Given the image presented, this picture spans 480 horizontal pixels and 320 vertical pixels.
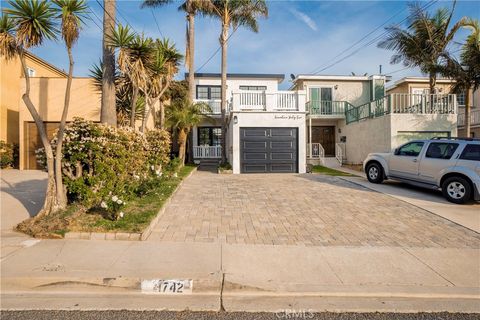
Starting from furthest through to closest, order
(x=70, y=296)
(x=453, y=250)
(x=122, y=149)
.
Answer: (x=122, y=149), (x=453, y=250), (x=70, y=296)

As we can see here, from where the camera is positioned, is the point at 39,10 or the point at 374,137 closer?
the point at 39,10

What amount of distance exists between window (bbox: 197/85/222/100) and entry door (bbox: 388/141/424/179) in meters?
15.9

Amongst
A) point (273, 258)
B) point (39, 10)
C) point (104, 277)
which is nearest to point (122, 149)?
point (39, 10)

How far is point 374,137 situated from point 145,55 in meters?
13.1

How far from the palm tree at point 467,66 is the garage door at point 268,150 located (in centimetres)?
760

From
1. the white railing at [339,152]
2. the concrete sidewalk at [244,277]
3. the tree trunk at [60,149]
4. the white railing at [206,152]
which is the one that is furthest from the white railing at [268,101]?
the concrete sidewalk at [244,277]

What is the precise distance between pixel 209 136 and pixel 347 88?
1100cm

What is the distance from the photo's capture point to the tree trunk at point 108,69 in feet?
28.4

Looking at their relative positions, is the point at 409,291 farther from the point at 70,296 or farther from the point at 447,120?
the point at 447,120

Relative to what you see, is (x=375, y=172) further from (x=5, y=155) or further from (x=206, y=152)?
(x=5, y=155)

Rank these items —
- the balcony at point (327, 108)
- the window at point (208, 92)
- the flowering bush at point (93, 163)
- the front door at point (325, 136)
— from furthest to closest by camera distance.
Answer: the window at point (208, 92), the front door at point (325, 136), the balcony at point (327, 108), the flowering bush at point (93, 163)

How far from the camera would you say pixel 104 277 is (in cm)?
376

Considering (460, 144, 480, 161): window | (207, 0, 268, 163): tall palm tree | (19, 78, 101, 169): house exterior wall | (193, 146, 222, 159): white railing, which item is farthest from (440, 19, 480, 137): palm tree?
(19, 78, 101, 169): house exterior wall

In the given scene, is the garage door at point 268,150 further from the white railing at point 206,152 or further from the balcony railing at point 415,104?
the white railing at point 206,152
